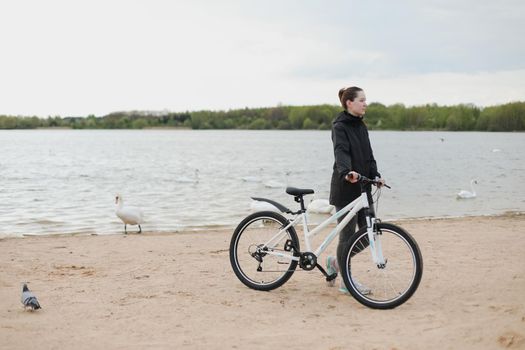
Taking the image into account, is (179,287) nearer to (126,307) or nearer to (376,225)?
(126,307)

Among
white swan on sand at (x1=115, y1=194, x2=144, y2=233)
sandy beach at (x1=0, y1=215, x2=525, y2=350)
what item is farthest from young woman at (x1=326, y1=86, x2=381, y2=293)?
white swan on sand at (x1=115, y1=194, x2=144, y2=233)

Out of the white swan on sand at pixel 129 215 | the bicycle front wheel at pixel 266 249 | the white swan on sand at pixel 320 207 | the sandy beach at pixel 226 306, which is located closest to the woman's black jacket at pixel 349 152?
the bicycle front wheel at pixel 266 249

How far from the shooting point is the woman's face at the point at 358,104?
6383 mm

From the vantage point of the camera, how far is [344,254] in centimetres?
632

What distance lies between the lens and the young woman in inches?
251

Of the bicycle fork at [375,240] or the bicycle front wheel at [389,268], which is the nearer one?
the bicycle front wheel at [389,268]

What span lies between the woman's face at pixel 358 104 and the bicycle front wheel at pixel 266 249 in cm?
138

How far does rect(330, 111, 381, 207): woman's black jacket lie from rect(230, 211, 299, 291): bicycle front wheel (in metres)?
0.68

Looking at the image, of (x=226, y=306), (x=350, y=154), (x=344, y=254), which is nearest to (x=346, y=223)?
(x=344, y=254)

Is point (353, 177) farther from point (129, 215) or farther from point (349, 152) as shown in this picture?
point (129, 215)

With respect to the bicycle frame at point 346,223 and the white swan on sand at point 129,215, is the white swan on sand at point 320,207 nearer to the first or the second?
the white swan on sand at point 129,215

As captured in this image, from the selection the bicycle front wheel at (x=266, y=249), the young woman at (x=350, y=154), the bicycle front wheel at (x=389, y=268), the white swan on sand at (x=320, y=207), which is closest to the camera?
the bicycle front wheel at (x=389, y=268)

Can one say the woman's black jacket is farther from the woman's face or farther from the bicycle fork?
the bicycle fork

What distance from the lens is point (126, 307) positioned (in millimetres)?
6215
